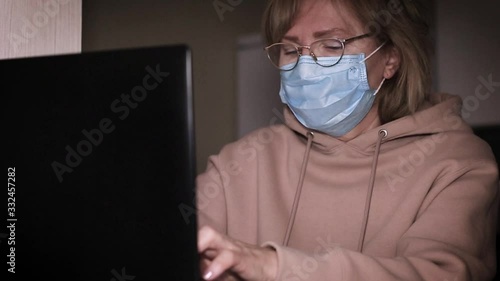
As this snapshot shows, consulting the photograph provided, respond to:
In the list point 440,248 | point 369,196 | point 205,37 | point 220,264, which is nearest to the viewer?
point 220,264

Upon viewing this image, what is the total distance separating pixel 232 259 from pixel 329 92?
60cm

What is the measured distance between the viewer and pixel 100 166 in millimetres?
628

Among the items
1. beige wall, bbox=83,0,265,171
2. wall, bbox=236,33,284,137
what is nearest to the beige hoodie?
wall, bbox=236,33,284,137

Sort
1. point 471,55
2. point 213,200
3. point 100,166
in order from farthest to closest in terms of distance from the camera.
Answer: point 471,55 < point 213,200 < point 100,166

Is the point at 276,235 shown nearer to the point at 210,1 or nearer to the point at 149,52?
the point at 149,52

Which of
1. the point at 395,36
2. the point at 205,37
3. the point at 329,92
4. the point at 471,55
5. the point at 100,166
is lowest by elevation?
the point at 100,166

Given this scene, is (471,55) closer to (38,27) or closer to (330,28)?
(330,28)

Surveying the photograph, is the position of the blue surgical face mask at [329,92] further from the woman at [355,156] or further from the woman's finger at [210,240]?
the woman's finger at [210,240]

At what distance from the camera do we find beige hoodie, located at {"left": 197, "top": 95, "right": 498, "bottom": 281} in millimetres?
1049

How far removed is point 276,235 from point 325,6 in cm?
49

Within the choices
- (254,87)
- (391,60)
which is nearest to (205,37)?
(254,87)

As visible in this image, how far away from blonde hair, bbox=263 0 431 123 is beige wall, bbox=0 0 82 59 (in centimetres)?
46

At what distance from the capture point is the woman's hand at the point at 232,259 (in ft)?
2.43

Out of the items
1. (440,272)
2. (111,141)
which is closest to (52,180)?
(111,141)
